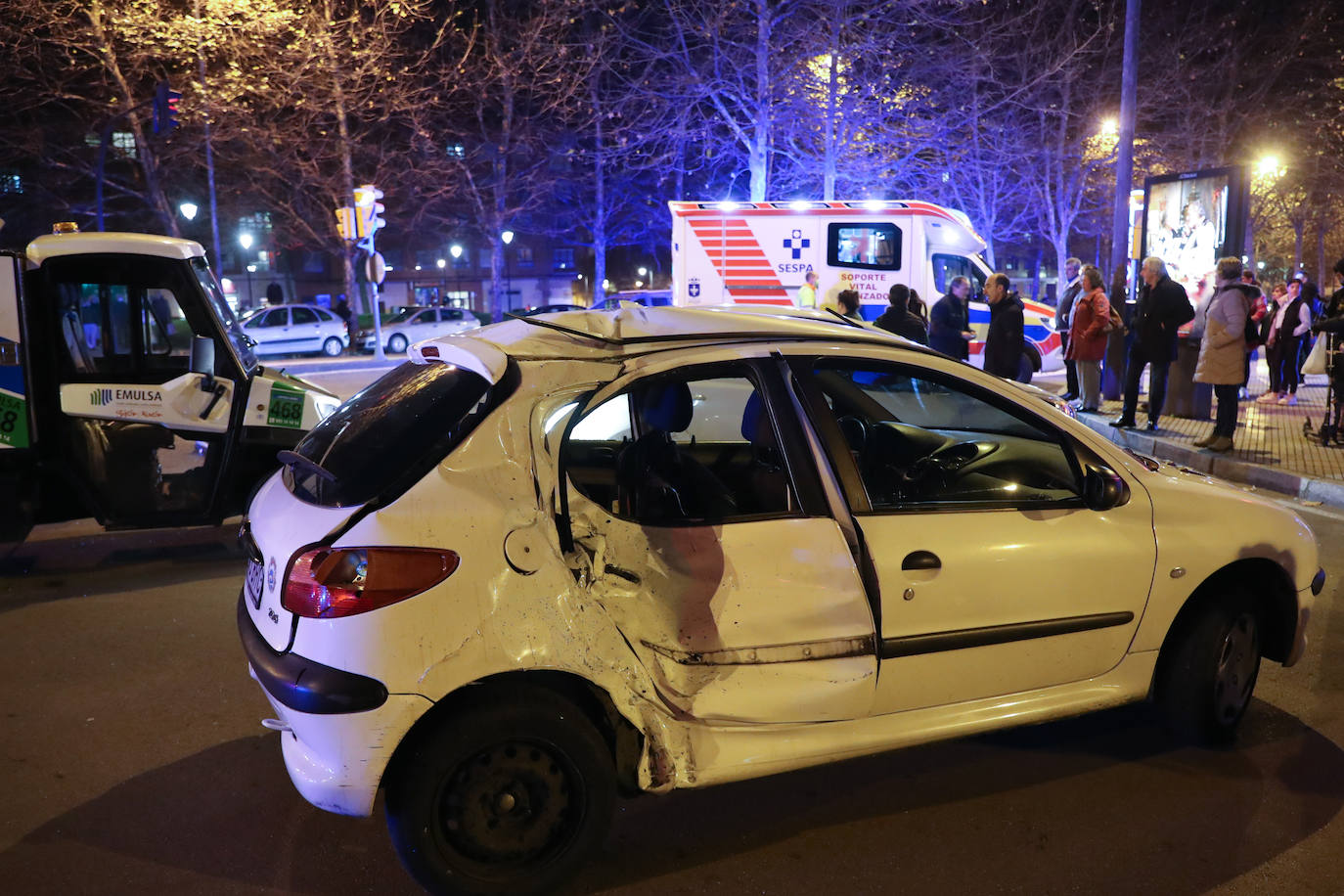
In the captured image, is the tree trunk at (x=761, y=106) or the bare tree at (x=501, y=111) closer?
the tree trunk at (x=761, y=106)

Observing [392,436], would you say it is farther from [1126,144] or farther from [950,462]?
[1126,144]

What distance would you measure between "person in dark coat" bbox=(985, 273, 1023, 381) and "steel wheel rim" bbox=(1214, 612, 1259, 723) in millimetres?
7820

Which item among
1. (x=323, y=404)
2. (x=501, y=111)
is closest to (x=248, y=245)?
(x=501, y=111)

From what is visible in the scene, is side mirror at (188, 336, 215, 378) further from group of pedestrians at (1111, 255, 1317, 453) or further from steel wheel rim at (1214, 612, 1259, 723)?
group of pedestrians at (1111, 255, 1317, 453)

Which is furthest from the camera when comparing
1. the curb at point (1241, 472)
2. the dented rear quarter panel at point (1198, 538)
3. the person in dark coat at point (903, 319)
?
the person in dark coat at point (903, 319)

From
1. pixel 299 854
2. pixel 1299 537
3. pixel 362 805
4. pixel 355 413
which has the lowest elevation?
pixel 299 854

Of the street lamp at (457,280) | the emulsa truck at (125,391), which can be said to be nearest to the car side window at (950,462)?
the emulsa truck at (125,391)

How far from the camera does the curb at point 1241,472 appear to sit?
330 inches

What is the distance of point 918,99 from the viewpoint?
23.4 meters

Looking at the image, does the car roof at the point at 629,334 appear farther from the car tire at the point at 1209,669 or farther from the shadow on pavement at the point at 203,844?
the shadow on pavement at the point at 203,844

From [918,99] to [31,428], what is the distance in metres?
21.5

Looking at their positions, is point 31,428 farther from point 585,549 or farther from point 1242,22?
point 1242,22

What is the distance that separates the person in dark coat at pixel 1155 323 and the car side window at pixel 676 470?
322 inches

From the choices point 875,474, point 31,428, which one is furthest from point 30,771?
point 875,474
